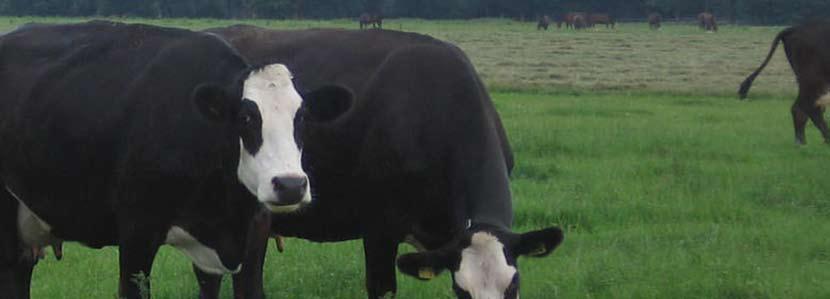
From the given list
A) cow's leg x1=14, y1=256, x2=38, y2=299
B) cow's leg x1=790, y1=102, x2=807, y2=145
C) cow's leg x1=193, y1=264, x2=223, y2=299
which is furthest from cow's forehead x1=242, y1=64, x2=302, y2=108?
cow's leg x1=790, y1=102, x2=807, y2=145

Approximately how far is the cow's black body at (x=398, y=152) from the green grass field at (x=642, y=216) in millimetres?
685

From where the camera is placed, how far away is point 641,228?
32.0ft

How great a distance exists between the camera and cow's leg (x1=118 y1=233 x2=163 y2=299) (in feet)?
19.5

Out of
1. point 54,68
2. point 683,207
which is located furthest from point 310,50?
point 683,207

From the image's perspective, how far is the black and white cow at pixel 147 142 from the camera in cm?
548

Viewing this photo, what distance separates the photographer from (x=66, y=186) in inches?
245

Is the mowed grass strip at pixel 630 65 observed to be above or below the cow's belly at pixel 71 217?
below

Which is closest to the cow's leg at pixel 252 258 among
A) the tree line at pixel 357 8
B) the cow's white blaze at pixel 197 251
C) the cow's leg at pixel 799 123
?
the cow's white blaze at pixel 197 251

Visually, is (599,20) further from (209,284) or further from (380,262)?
(209,284)

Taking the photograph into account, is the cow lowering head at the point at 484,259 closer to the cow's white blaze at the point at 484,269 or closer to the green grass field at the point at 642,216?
the cow's white blaze at the point at 484,269

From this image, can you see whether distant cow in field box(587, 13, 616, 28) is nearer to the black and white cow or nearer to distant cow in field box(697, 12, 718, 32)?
distant cow in field box(697, 12, 718, 32)

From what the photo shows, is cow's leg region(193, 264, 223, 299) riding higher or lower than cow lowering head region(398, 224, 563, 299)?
lower

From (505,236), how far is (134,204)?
1756mm

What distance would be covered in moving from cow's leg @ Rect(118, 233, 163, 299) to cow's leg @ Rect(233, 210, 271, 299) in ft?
1.58
